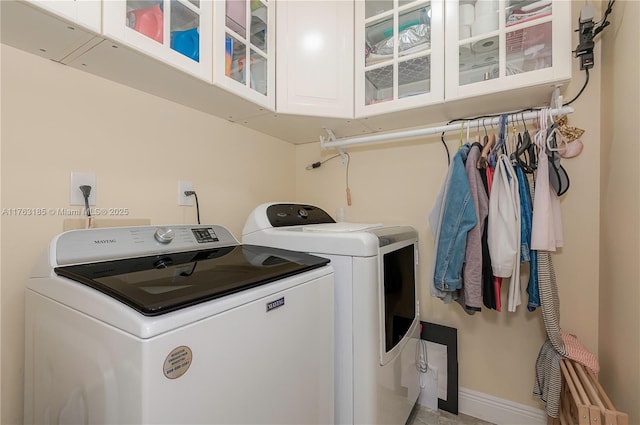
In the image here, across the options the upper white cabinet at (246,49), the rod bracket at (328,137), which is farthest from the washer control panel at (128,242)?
the rod bracket at (328,137)

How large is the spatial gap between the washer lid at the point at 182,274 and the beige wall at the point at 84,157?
12.0 inches

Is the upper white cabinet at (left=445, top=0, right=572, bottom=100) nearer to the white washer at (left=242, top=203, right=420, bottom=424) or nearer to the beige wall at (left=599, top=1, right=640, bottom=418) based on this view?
the beige wall at (left=599, top=1, right=640, bottom=418)

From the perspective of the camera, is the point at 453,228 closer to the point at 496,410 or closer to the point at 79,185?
the point at 496,410

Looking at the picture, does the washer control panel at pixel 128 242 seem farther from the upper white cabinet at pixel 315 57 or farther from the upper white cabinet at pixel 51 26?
the upper white cabinet at pixel 315 57

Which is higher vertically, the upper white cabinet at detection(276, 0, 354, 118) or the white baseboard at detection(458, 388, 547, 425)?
the upper white cabinet at detection(276, 0, 354, 118)

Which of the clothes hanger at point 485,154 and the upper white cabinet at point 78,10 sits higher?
the upper white cabinet at point 78,10

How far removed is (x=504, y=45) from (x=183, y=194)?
1.58 meters

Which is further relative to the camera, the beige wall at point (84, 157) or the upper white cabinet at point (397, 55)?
the upper white cabinet at point (397, 55)

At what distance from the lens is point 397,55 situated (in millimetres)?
1468

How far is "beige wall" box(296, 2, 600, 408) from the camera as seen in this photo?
4.45 ft

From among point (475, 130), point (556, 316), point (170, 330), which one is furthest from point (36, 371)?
point (475, 130)

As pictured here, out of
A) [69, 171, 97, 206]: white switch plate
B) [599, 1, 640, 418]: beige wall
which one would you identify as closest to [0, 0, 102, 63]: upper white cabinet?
[69, 171, 97, 206]: white switch plate

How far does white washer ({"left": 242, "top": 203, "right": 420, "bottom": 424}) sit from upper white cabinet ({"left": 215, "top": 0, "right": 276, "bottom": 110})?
65 cm

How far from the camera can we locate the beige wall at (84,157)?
90 centimetres
